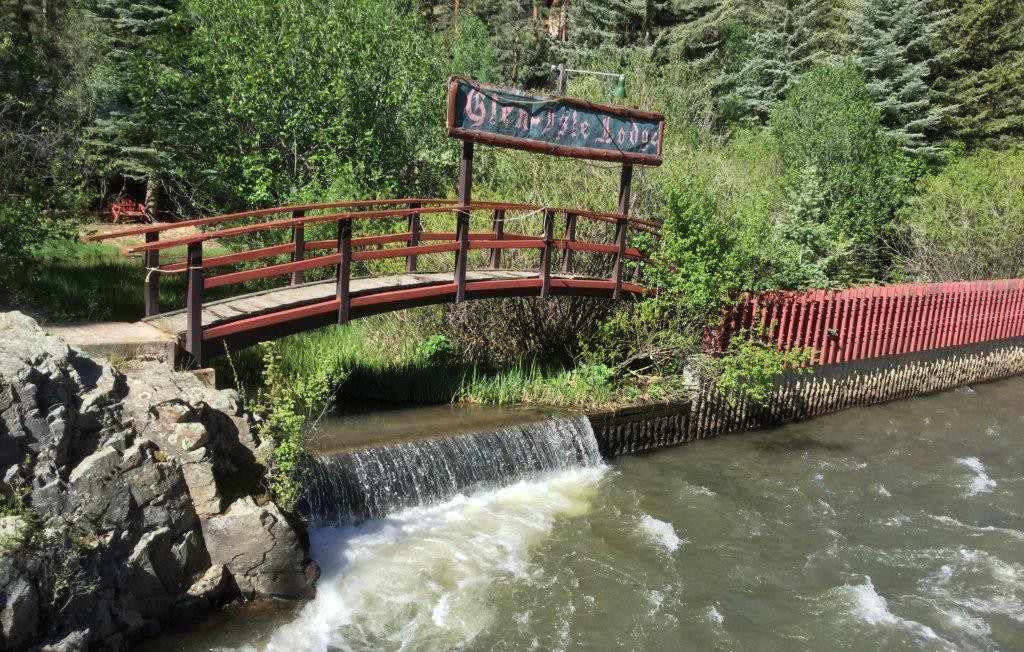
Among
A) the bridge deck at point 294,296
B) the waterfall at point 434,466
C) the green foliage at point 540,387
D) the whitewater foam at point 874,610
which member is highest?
the bridge deck at point 294,296

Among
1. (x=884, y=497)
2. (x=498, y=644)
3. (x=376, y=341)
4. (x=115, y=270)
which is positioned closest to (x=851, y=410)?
(x=884, y=497)

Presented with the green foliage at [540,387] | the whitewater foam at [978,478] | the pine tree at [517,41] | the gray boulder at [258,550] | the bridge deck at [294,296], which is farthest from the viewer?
the pine tree at [517,41]

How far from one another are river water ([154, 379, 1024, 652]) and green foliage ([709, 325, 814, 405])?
1.00 metres

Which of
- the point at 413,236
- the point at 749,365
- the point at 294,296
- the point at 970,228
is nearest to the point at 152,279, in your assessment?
the point at 294,296

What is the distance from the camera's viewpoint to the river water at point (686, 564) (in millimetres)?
7281

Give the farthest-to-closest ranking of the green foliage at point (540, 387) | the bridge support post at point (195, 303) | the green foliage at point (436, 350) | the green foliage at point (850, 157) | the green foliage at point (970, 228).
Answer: the green foliage at point (850, 157) < the green foliage at point (970, 228) < the green foliage at point (436, 350) < the green foliage at point (540, 387) < the bridge support post at point (195, 303)

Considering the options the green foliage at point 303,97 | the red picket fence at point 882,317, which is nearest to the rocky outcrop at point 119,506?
the red picket fence at point 882,317

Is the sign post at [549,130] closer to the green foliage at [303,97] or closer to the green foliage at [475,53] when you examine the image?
the green foliage at [303,97]

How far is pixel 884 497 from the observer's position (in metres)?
10.9

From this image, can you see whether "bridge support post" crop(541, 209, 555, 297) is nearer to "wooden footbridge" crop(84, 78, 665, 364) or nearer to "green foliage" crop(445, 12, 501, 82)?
"wooden footbridge" crop(84, 78, 665, 364)

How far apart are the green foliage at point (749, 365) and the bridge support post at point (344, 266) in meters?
5.74

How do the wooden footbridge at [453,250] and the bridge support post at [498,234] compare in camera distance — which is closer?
the wooden footbridge at [453,250]

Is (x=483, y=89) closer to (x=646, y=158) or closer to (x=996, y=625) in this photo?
(x=646, y=158)

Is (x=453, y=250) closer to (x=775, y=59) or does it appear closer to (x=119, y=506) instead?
(x=119, y=506)
